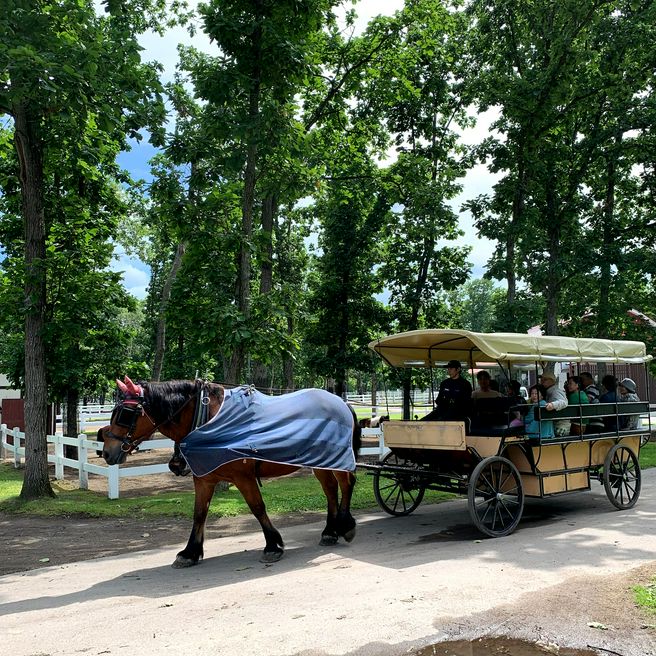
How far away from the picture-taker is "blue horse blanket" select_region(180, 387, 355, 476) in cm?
675

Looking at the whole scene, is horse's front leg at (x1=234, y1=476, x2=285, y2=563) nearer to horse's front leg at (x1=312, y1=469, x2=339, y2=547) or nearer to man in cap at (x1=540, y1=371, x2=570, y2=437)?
horse's front leg at (x1=312, y1=469, x2=339, y2=547)

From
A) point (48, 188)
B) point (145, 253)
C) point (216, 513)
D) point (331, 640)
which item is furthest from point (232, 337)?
point (145, 253)

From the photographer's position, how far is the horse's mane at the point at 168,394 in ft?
22.4

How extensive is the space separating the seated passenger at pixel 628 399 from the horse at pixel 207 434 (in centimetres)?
556

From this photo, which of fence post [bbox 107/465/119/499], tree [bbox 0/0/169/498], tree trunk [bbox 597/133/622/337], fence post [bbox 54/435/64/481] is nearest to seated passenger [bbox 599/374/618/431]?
fence post [bbox 107/465/119/499]

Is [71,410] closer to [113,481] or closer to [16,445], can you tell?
[16,445]

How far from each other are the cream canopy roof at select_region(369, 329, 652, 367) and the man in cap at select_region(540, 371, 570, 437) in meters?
0.46

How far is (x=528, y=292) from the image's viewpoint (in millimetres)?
22297

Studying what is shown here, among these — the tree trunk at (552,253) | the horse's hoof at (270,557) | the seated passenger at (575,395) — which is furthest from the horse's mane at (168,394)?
the tree trunk at (552,253)

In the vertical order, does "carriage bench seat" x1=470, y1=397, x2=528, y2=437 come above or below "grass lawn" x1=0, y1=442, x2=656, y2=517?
above

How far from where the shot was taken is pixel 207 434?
6.79 m

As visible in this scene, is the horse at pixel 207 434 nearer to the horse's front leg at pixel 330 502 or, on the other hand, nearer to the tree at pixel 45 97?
the horse's front leg at pixel 330 502

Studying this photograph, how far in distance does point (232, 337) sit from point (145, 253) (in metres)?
25.7

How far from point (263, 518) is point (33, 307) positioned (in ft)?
22.9
